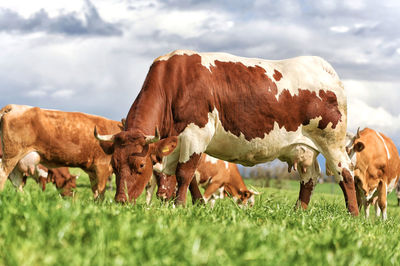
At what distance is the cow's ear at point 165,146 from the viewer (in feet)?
21.5

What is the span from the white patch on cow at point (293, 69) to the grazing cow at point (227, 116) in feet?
0.06

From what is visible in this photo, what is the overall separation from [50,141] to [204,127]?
Answer: 15.0ft

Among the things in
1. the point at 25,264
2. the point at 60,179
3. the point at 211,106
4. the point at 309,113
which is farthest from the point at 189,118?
the point at 60,179

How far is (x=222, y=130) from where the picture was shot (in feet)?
24.3

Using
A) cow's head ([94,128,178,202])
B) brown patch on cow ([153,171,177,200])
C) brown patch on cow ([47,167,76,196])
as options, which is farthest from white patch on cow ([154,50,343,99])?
brown patch on cow ([47,167,76,196])

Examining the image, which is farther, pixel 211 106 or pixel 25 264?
pixel 211 106

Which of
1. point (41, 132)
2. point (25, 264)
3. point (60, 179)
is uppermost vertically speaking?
point (25, 264)

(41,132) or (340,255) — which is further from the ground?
(340,255)

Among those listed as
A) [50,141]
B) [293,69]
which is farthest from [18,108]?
[293,69]

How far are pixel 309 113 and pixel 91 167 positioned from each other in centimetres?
529

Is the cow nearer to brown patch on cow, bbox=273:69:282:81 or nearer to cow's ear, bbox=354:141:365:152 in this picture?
cow's ear, bbox=354:141:365:152

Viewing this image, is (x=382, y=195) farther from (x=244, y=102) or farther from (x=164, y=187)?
(x=164, y=187)

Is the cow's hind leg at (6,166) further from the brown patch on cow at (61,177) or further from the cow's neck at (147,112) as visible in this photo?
the brown patch on cow at (61,177)

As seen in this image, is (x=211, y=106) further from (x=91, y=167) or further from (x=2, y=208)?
(x=91, y=167)
